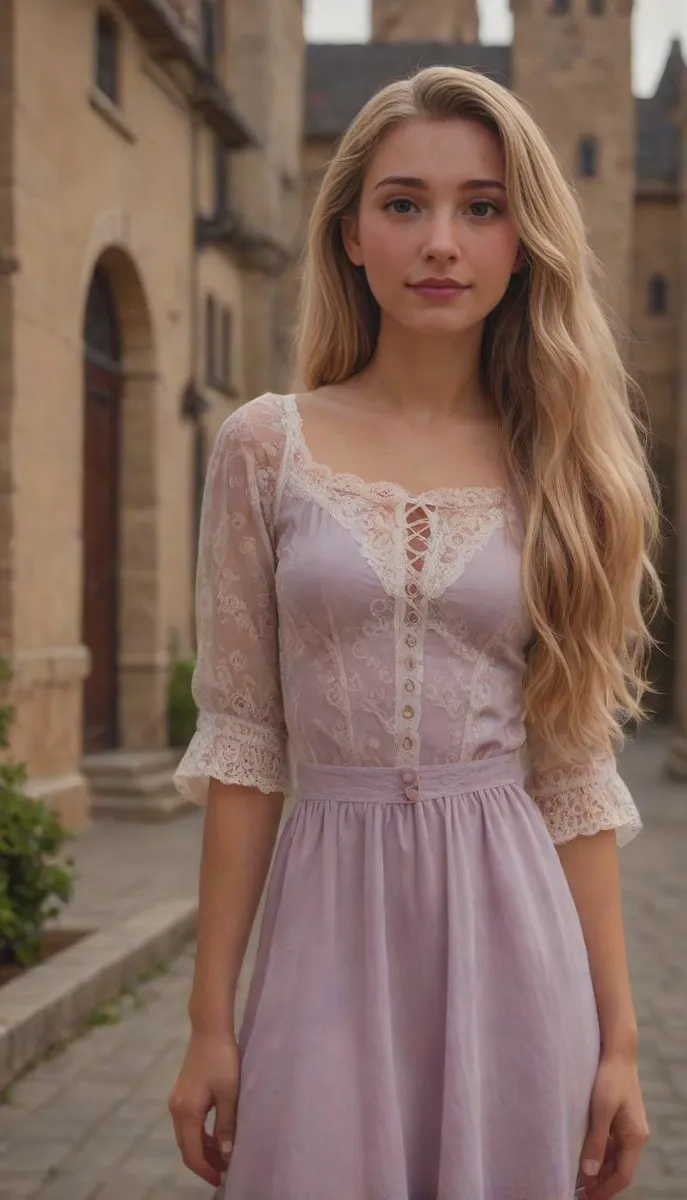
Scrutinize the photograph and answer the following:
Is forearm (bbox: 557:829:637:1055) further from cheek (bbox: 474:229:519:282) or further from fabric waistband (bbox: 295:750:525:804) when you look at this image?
cheek (bbox: 474:229:519:282)

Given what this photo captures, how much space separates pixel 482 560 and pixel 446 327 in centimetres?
30

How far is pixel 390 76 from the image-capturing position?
101 ft

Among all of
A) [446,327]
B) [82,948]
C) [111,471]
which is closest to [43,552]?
[111,471]

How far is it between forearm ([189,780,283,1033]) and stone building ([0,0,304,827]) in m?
7.37

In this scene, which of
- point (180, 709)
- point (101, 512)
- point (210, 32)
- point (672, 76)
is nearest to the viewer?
point (101, 512)

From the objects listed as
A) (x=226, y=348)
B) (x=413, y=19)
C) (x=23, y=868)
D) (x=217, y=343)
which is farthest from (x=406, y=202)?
(x=413, y=19)

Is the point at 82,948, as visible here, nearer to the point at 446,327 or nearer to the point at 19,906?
the point at 19,906

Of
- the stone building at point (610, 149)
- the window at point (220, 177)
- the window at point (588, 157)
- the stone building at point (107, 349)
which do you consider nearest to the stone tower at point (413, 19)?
the stone building at point (610, 149)

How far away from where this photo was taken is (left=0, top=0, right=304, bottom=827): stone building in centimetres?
912

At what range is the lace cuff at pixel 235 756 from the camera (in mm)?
1776

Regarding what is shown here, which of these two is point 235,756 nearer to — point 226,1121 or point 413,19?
point 226,1121

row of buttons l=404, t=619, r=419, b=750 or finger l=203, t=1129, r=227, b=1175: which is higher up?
row of buttons l=404, t=619, r=419, b=750

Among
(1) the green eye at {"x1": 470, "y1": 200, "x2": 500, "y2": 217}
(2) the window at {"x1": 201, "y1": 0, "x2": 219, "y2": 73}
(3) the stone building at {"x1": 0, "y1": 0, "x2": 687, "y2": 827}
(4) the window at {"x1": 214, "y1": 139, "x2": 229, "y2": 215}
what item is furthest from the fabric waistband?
(2) the window at {"x1": 201, "y1": 0, "x2": 219, "y2": 73}

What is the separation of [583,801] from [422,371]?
23.8 inches
